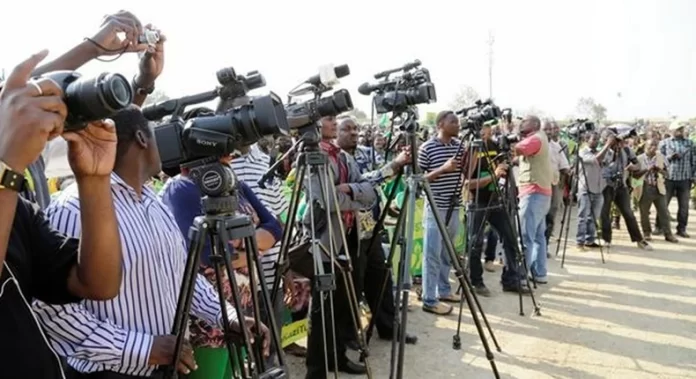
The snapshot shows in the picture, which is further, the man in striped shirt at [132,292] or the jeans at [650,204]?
the jeans at [650,204]

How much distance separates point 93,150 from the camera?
1250 millimetres

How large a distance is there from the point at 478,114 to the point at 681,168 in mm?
6545

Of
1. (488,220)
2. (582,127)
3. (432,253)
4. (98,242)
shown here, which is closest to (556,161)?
(582,127)

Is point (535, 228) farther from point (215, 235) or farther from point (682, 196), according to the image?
point (215, 235)

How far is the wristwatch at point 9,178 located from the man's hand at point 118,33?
3.38 feet

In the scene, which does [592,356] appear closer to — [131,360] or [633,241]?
[131,360]

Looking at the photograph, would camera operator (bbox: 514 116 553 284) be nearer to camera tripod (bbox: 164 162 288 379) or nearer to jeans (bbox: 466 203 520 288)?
jeans (bbox: 466 203 520 288)

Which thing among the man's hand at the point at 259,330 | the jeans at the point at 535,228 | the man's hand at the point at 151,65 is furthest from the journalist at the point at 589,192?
the man's hand at the point at 151,65

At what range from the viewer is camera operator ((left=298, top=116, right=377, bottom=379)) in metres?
3.59

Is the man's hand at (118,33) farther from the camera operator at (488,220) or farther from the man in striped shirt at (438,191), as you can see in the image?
the camera operator at (488,220)

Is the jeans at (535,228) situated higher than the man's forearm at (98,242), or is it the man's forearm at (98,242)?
the man's forearm at (98,242)

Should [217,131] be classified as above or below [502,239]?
above

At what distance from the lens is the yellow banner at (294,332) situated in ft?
13.8

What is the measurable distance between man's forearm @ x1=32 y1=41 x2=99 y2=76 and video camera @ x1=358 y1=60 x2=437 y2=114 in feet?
6.78
